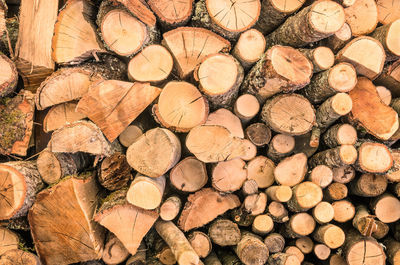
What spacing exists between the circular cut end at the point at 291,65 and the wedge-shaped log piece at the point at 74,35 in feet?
4.51

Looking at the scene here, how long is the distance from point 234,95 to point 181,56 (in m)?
0.53

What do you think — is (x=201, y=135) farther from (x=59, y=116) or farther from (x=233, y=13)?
(x=59, y=116)

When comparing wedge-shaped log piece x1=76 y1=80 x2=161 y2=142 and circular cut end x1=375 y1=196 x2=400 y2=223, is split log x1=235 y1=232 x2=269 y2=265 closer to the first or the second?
circular cut end x1=375 y1=196 x2=400 y2=223

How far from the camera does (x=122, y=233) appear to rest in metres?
2.17

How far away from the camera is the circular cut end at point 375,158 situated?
2.16 metres

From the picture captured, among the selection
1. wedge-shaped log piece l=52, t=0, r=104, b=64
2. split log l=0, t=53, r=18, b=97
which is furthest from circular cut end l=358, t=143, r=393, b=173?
split log l=0, t=53, r=18, b=97

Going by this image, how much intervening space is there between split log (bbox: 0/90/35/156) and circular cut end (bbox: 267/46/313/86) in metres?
2.01

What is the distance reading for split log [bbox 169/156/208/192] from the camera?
226 cm

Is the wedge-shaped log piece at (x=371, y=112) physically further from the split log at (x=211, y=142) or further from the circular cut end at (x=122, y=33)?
the circular cut end at (x=122, y=33)

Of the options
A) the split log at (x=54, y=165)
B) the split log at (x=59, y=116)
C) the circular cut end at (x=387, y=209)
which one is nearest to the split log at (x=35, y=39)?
the split log at (x=59, y=116)

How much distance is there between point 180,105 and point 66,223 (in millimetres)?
1224

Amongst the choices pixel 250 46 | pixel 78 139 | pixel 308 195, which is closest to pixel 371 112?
pixel 308 195

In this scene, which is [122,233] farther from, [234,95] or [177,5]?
[177,5]

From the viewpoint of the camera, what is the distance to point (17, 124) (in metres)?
2.42
